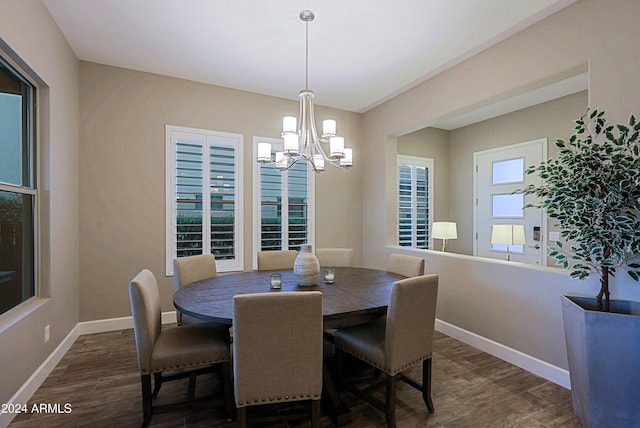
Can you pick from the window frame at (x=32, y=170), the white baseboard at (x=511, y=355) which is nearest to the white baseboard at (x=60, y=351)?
the window frame at (x=32, y=170)

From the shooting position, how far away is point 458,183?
18.2 ft

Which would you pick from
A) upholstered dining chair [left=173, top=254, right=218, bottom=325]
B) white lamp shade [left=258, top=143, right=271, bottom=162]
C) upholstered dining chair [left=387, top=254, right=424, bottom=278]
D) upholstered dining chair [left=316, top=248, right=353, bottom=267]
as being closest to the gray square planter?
upholstered dining chair [left=387, top=254, right=424, bottom=278]

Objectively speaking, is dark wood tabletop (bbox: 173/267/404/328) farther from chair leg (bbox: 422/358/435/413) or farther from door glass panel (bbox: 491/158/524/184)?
door glass panel (bbox: 491/158/524/184)

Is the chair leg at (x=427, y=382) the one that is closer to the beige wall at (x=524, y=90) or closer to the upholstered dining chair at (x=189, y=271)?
the beige wall at (x=524, y=90)

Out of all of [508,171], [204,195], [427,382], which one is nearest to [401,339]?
[427,382]

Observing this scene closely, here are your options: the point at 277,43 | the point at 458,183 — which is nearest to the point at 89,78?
the point at 277,43

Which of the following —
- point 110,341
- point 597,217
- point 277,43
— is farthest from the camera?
point 110,341

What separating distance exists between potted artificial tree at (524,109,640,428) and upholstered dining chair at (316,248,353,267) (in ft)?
6.63

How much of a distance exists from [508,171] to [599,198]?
305 cm

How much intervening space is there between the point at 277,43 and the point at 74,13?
5.54ft

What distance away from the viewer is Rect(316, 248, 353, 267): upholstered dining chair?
3637 mm

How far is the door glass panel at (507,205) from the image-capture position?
450cm

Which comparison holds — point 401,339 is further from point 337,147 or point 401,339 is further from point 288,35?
point 288,35

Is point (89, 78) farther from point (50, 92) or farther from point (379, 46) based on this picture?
point (379, 46)
